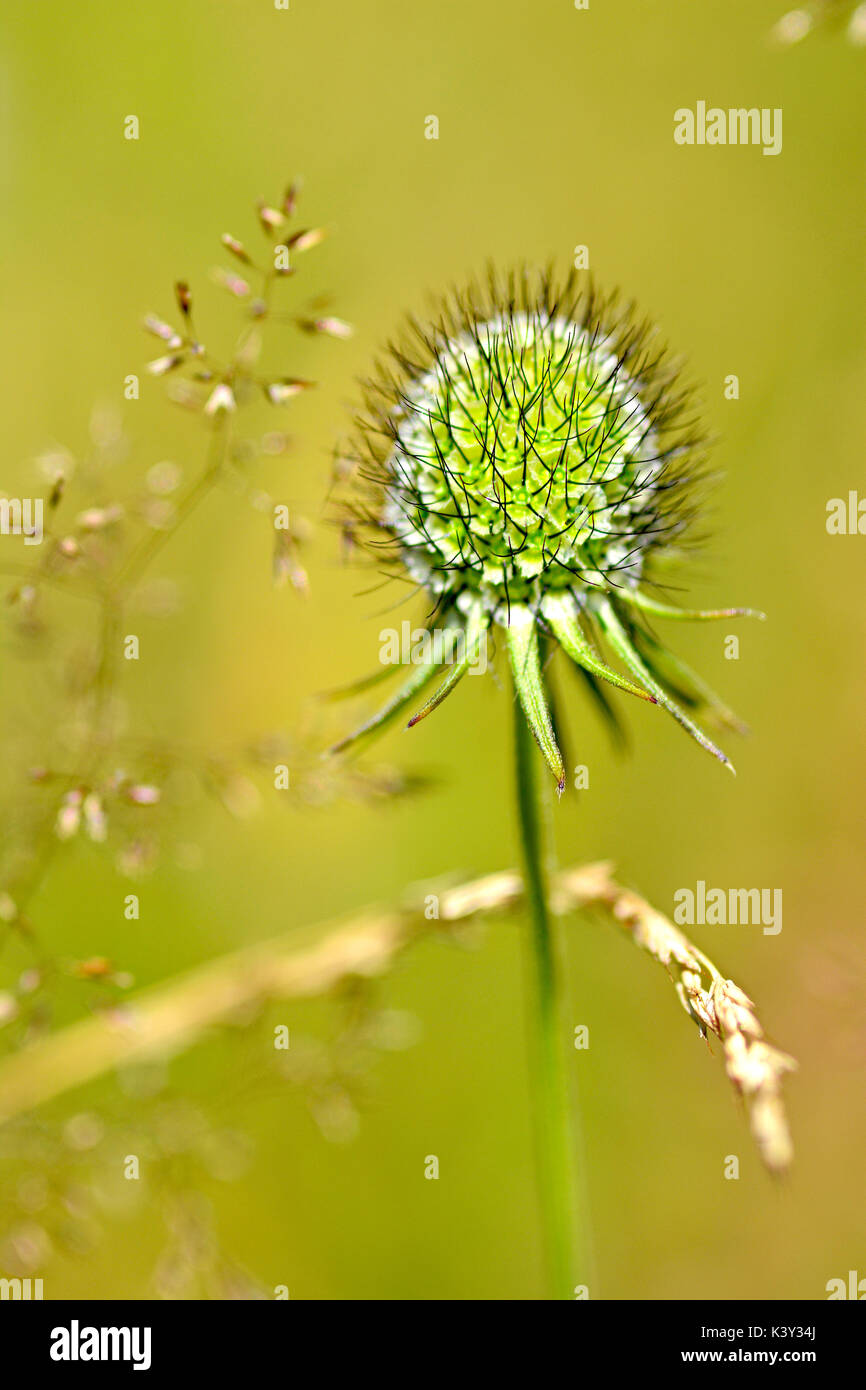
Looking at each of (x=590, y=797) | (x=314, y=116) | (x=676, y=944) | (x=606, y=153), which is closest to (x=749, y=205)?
(x=606, y=153)

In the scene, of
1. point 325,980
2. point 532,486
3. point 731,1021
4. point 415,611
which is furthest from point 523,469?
point 415,611

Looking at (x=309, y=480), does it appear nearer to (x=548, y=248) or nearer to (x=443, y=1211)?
(x=548, y=248)

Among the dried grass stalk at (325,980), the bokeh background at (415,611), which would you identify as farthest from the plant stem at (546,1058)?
the bokeh background at (415,611)

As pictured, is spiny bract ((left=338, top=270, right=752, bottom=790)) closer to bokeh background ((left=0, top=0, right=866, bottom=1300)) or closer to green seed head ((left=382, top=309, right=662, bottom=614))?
green seed head ((left=382, top=309, right=662, bottom=614))

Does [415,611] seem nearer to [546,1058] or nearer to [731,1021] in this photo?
[546,1058]

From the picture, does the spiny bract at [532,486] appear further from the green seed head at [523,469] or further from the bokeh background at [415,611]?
the bokeh background at [415,611]

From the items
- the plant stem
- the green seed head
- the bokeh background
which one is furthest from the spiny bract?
the bokeh background
